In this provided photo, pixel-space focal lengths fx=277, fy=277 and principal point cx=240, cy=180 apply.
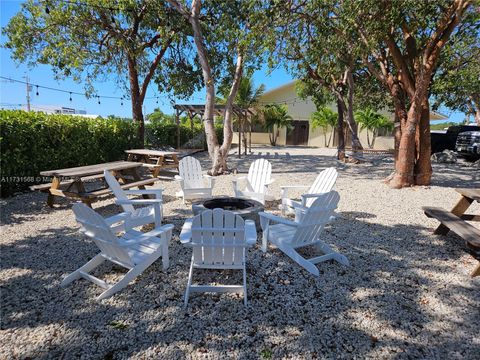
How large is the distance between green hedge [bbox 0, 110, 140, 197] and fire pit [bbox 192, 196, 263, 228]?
4.32m

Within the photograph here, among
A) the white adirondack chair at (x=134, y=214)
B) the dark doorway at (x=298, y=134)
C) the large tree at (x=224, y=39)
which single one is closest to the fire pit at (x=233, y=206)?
the white adirondack chair at (x=134, y=214)

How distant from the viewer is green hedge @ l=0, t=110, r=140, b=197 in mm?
5641

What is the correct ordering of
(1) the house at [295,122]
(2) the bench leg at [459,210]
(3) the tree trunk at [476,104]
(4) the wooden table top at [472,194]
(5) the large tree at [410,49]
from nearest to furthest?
(4) the wooden table top at [472,194]
(2) the bench leg at [459,210]
(5) the large tree at [410,49]
(3) the tree trunk at [476,104]
(1) the house at [295,122]

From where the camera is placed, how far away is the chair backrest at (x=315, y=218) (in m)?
3.09

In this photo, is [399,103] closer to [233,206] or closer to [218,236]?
[233,206]

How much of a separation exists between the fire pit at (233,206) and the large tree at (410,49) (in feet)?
13.9

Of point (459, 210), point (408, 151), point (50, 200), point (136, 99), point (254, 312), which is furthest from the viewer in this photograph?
point (136, 99)

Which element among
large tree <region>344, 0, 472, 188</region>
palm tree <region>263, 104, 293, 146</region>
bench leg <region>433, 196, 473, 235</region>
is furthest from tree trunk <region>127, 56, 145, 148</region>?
palm tree <region>263, 104, 293, 146</region>

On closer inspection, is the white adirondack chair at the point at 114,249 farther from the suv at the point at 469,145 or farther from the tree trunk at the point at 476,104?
the tree trunk at the point at 476,104

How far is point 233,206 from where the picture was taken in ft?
14.3

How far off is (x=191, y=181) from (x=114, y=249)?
348 cm

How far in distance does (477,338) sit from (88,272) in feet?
11.9

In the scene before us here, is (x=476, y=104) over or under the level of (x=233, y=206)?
over

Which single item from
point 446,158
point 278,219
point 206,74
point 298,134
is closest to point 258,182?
point 278,219
